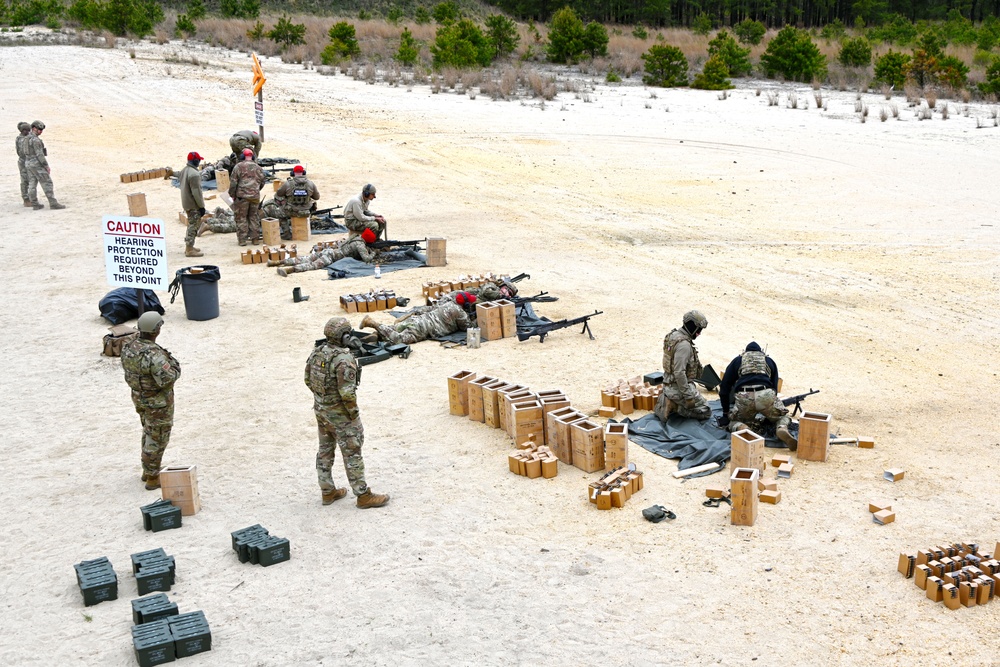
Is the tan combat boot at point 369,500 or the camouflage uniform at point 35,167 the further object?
the camouflage uniform at point 35,167

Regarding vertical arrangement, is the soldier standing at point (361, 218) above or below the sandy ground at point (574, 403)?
above

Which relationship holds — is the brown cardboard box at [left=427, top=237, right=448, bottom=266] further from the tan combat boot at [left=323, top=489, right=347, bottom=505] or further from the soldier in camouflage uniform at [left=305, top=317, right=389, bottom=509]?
the tan combat boot at [left=323, top=489, right=347, bottom=505]

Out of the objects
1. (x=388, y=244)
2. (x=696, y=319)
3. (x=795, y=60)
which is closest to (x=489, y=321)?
(x=696, y=319)

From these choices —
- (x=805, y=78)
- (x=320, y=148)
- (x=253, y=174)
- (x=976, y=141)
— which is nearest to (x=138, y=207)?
(x=253, y=174)

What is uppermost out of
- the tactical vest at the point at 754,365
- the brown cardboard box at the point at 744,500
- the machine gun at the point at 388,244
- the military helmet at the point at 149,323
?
the military helmet at the point at 149,323

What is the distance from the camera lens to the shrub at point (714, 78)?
123ft

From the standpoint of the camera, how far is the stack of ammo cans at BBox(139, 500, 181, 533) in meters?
8.69

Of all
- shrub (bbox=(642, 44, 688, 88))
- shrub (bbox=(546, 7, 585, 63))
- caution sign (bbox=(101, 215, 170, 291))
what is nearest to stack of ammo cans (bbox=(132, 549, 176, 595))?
caution sign (bbox=(101, 215, 170, 291))

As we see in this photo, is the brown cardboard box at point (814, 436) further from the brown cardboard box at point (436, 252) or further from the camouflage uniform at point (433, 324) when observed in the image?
the brown cardboard box at point (436, 252)

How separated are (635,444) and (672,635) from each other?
3434 millimetres

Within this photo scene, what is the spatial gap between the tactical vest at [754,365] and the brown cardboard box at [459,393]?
2.99 m

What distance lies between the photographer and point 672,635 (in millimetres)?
7047

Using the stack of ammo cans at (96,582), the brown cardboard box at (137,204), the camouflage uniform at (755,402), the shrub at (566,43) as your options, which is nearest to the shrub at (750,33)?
the shrub at (566,43)

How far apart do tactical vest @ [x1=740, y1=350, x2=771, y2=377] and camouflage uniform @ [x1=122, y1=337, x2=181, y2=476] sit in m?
5.66
